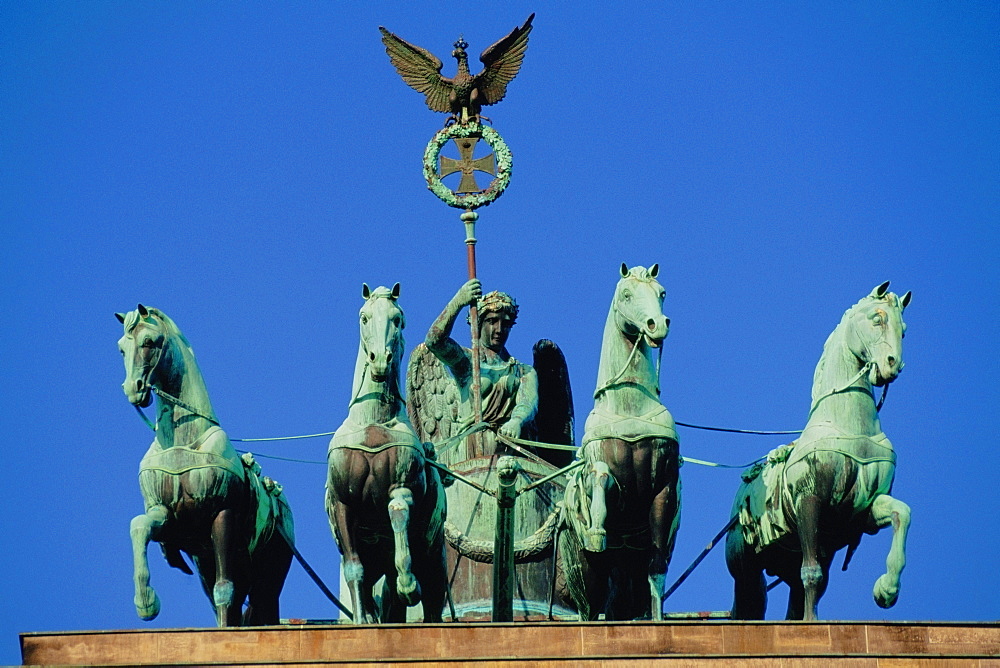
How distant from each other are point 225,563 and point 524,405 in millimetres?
4662

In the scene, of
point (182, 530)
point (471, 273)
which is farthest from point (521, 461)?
point (182, 530)

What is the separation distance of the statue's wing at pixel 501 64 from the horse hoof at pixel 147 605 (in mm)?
7835

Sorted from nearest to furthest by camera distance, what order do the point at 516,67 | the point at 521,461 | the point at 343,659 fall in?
the point at 343,659, the point at 521,461, the point at 516,67

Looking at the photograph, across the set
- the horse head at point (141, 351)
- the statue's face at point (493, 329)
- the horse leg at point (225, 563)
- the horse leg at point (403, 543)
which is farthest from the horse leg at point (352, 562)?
the statue's face at point (493, 329)

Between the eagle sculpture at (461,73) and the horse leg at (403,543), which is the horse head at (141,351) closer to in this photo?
the horse leg at (403,543)

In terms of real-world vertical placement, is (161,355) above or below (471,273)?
below

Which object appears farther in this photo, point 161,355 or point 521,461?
point 521,461

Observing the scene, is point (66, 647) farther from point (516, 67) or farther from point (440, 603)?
point (516, 67)

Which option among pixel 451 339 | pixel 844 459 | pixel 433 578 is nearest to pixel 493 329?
pixel 451 339

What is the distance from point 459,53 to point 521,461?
15.1ft

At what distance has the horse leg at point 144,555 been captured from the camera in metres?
26.9

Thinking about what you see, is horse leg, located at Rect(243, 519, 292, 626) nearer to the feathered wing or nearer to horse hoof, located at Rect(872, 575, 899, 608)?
the feathered wing

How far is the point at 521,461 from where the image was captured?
3081 cm

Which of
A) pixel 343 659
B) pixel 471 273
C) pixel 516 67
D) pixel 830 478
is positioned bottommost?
pixel 343 659
